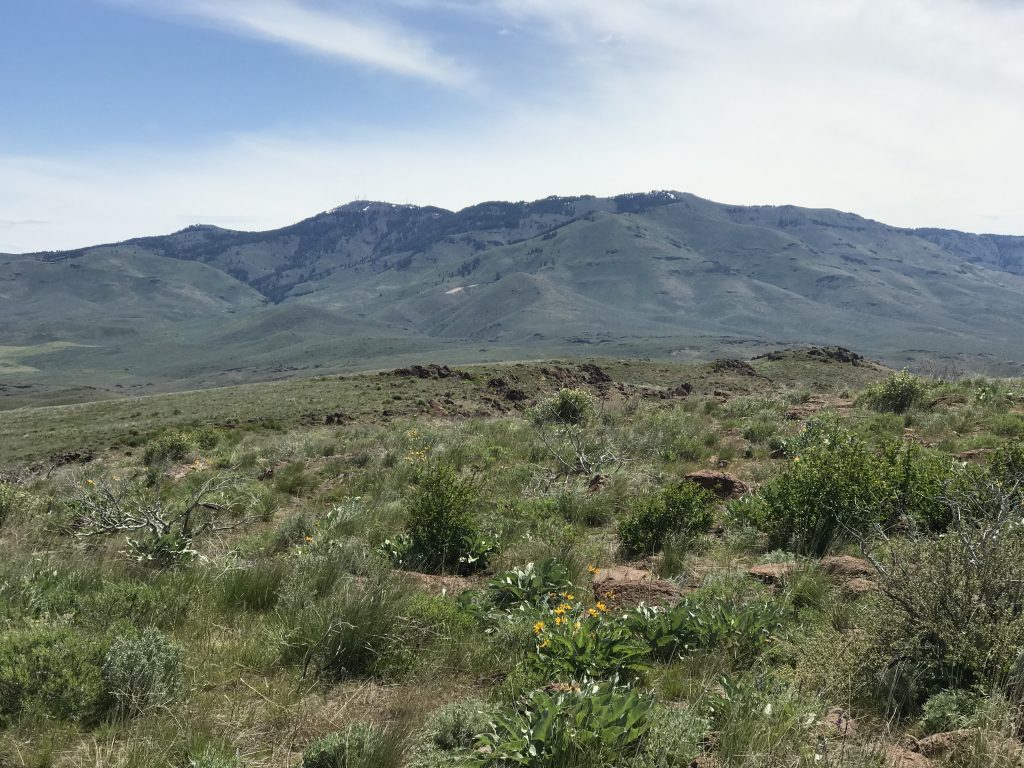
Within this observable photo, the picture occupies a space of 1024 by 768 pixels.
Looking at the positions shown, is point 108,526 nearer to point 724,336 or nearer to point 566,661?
point 566,661

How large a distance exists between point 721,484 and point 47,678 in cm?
743

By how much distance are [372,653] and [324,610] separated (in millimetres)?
473

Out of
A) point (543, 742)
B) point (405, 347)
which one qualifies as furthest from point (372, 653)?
point (405, 347)

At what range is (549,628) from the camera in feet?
13.7

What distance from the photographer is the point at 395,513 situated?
27.0ft

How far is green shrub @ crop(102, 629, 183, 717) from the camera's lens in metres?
3.48

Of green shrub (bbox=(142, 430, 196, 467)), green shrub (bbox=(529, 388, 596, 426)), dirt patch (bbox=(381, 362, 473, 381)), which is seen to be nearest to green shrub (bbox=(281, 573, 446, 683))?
green shrub (bbox=(142, 430, 196, 467))

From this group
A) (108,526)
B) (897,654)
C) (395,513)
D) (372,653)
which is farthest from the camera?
(395,513)

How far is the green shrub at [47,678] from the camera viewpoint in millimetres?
3355

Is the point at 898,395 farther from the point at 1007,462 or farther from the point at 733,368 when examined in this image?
the point at 733,368

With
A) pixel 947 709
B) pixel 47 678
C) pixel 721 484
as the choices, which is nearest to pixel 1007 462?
pixel 721 484

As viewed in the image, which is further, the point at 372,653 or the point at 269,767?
the point at 372,653

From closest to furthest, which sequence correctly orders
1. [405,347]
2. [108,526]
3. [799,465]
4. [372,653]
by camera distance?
[372,653] < [108,526] < [799,465] < [405,347]

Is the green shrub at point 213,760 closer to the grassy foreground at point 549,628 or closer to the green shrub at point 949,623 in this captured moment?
Answer: the grassy foreground at point 549,628
